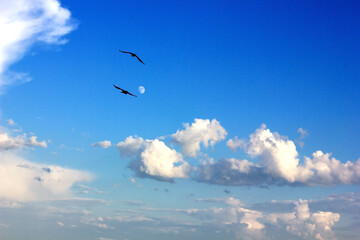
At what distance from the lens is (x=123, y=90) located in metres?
121

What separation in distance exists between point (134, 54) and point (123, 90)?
1122 cm

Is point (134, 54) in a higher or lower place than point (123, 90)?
higher

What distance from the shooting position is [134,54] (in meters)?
120
